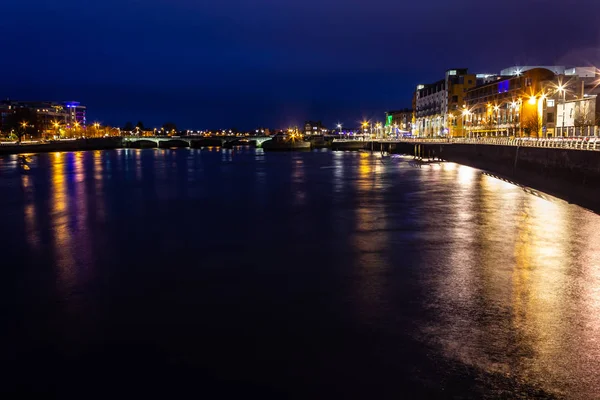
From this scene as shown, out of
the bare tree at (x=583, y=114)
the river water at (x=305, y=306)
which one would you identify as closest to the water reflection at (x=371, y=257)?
the river water at (x=305, y=306)

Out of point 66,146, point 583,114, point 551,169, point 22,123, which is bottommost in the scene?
point 551,169

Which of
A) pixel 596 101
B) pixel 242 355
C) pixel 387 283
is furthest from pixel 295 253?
pixel 596 101

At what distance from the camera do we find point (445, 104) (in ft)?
414

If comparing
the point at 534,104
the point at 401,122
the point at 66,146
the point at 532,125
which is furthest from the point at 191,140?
the point at 532,125

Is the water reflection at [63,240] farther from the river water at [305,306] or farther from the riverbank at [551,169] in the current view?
the riverbank at [551,169]

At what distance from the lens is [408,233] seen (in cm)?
1823

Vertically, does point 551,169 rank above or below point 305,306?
above

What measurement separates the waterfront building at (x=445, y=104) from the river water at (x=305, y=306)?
102 m

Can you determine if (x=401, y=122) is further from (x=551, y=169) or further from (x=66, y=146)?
(x=551, y=169)

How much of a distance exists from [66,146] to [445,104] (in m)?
91.3

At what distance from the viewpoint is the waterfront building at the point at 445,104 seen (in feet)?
392

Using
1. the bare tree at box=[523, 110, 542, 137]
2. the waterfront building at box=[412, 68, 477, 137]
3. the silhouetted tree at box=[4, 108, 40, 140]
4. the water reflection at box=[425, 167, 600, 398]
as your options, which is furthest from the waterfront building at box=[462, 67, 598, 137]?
the silhouetted tree at box=[4, 108, 40, 140]

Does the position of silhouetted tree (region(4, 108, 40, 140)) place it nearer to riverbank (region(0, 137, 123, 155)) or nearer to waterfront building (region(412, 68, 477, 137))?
riverbank (region(0, 137, 123, 155))

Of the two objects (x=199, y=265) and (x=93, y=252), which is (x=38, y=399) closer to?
(x=199, y=265)
